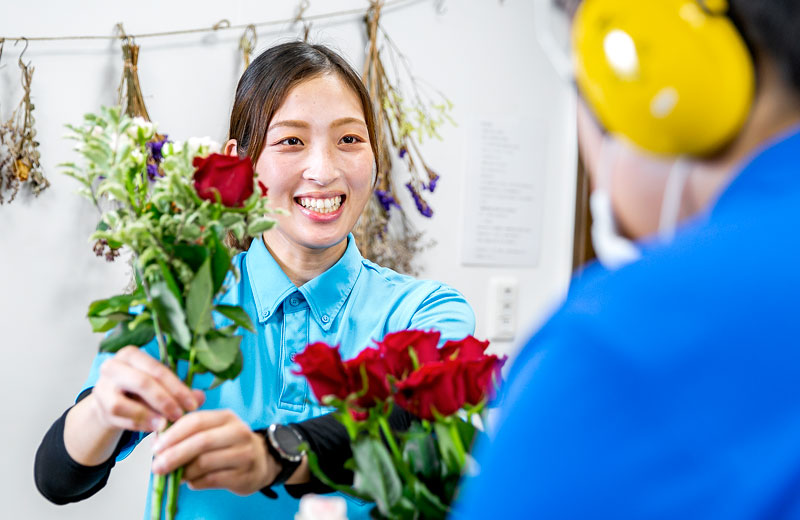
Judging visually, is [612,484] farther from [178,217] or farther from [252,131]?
[252,131]

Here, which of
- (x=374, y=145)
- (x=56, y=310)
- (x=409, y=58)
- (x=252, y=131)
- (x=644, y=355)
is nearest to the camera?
(x=644, y=355)

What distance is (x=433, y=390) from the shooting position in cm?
54

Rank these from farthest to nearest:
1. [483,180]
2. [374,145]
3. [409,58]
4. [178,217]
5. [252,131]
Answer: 1. [483,180]
2. [409,58]
3. [374,145]
4. [252,131]
5. [178,217]

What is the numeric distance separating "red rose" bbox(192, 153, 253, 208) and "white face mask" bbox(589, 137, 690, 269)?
279 millimetres

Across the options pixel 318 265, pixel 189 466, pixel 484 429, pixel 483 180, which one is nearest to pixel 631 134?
pixel 484 429

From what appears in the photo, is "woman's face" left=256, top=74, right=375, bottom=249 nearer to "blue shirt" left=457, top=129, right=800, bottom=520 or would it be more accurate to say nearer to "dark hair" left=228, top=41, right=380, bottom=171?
"dark hair" left=228, top=41, right=380, bottom=171

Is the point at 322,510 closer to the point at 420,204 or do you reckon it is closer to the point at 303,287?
the point at 303,287

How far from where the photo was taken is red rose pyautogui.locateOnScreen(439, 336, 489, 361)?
0.58 m

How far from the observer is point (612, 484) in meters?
0.30

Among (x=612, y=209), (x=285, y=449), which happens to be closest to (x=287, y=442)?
(x=285, y=449)

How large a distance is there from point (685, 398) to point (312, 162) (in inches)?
33.6

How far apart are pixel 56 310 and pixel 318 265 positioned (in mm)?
743

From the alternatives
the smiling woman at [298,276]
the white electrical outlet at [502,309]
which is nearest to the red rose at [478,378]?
the smiling woman at [298,276]

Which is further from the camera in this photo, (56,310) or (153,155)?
(56,310)
